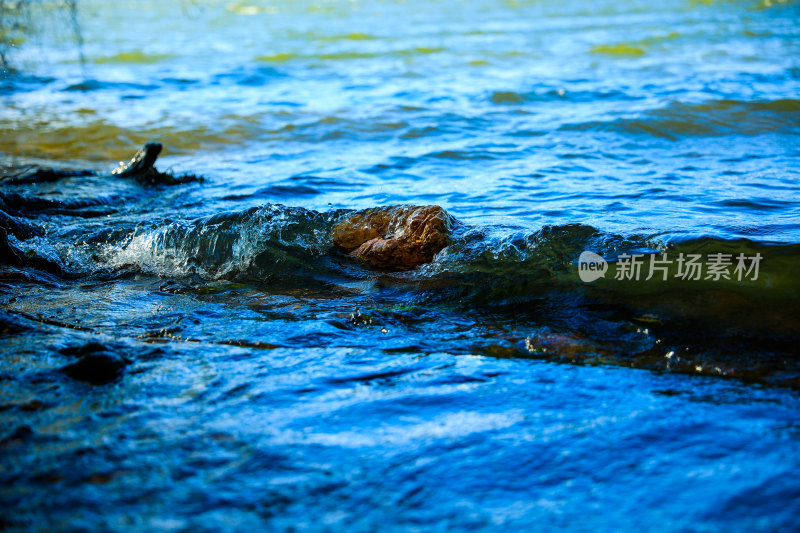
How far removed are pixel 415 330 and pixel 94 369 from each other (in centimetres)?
156

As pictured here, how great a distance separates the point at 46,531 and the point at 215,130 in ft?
27.7

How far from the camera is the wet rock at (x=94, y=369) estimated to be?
3.01m

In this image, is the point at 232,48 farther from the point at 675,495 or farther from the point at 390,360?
the point at 675,495

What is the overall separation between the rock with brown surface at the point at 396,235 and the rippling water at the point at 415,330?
126 millimetres

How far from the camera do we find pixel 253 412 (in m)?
2.79

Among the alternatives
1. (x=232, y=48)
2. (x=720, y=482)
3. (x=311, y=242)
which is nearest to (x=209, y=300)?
(x=311, y=242)

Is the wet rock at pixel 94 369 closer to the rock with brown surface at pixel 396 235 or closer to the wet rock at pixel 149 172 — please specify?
the rock with brown surface at pixel 396 235

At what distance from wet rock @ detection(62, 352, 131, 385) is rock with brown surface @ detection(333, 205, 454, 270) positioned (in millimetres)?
2034

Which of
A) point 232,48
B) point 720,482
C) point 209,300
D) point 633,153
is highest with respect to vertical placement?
point 232,48

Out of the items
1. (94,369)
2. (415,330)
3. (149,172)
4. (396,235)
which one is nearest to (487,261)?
(396,235)

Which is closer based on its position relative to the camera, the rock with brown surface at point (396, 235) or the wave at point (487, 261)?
the wave at point (487, 261)

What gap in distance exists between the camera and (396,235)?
4.79 m

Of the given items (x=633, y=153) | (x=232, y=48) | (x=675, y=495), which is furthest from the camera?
(x=232, y=48)

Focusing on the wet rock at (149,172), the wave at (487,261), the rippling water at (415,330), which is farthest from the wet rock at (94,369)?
the wet rock at (149,172)
